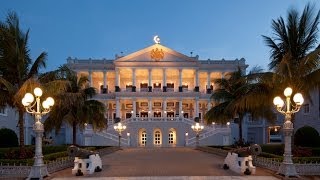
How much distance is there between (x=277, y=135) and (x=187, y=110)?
54.7 feet

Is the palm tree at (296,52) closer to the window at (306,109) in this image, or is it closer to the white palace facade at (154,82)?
the window at (306,109)

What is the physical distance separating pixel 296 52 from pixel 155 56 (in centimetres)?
4918

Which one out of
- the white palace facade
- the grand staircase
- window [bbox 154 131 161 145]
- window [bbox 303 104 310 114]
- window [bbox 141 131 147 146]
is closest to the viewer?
window [bbox 303 104 310 114]

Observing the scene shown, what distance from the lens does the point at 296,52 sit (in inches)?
861

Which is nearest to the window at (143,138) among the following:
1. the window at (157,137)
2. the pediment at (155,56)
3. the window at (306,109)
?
the window at (157,137)

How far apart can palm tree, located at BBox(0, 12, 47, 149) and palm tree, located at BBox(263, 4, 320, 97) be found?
12809mm

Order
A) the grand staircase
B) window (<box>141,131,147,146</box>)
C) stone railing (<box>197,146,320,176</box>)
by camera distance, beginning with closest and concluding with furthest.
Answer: stone railing (<box>197,146,320,176</box>)
the grand staircase
window (<box>141,131,147,146</box>)

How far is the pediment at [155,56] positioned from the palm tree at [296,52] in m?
47.6

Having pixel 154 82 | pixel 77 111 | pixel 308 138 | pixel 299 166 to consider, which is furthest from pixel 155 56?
pixel 299 166

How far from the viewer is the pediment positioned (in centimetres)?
7031

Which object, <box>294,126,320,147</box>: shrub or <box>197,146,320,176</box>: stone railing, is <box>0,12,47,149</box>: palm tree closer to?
<box>197,146,320,176</box>: stone railing

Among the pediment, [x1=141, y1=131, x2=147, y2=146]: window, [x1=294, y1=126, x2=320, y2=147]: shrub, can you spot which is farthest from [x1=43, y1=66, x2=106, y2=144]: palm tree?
the pediment

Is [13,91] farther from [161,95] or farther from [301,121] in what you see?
[161,95]

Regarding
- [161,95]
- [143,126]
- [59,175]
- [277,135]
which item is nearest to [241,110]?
[59,175]
